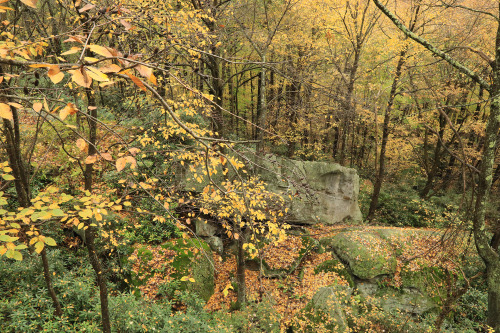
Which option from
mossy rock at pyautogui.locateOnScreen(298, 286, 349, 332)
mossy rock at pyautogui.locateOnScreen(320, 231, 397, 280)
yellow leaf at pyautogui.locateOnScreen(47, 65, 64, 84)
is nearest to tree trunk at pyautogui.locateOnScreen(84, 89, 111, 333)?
yellow leaf at pyautogui.locateOnScreen(47, 65, 64, 84)

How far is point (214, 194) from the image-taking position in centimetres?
273

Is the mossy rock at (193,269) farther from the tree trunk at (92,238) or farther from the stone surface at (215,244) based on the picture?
the tree trunk at (92,238)

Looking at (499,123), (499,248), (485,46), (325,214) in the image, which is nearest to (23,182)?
(499,123)

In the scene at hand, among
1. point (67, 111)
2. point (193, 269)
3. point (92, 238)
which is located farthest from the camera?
point (193, 269)

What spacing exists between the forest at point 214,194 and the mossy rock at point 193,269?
42 millimetres

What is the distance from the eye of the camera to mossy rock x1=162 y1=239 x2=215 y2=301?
7.00 metres

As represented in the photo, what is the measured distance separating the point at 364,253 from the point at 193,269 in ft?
18.0

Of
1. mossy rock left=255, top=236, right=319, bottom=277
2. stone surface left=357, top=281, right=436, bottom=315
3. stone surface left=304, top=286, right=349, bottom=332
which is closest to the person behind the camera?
stone surface left=304, top=286, right=349, bottom=332

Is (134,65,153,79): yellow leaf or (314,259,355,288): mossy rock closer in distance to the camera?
(134,65,153,79): yellow leaf

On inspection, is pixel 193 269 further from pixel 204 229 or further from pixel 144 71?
pixel 144 71

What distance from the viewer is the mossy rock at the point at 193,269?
23.0 feet

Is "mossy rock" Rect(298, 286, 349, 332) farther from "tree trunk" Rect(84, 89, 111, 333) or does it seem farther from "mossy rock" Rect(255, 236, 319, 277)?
"tree trunk" Rect(84, 89, 111, 333)

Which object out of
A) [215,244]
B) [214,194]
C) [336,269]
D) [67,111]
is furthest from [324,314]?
[67,111]

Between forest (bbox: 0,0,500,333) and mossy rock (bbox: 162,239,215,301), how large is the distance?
42 millimetres
